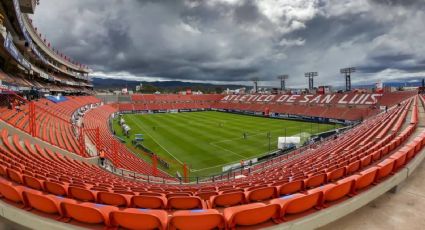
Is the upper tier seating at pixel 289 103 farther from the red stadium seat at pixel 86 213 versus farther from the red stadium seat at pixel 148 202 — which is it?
the red stadium seat at pixel 86 213

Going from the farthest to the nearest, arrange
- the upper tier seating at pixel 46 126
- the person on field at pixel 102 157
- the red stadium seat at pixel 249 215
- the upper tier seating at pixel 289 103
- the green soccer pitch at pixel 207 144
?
the upper tier seating at pixel 289 103
the green soccer pitch at pixel 207 144
the person on field at pixel 102 157
the upper tier seating at pixel 46 126
the red stadium seat at pixel 249 215

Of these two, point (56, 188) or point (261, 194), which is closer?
point (261, 194)

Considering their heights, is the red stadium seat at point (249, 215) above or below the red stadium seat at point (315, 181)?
above

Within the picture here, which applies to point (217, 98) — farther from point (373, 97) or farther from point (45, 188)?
point (45, 188)

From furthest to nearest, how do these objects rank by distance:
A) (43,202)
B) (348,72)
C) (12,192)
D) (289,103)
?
(348,72) < (289,103) < (12,192) < (43,202)

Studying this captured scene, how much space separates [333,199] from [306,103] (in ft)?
211

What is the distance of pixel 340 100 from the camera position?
197 ft

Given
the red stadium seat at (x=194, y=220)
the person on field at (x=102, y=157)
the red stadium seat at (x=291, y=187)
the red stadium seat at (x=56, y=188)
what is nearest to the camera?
the red stadium seat at (x=194, y=220)

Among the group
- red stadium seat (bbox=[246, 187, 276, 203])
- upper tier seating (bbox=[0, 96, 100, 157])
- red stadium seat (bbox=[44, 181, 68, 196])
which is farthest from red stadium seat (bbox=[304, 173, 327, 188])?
upper tier seating (bbox=[0, 96, 100, 157])

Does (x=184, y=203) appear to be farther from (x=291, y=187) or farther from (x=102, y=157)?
(x=102, y=157)

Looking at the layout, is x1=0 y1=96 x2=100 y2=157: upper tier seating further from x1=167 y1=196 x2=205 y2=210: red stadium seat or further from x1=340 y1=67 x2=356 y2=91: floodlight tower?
x1=340 y1=67 x2=356 y2=91: floodlight tower

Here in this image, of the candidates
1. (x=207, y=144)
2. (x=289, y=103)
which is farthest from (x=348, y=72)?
(x=207, y=144)

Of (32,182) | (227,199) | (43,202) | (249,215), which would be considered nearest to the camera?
(249,215)

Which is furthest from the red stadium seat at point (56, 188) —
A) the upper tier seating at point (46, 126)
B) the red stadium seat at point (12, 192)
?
the upper tier seating at point (46, 126)
